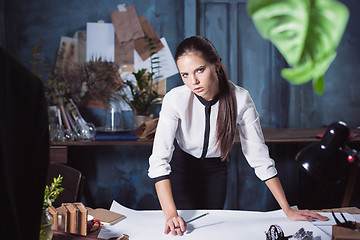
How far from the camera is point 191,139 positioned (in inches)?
68.9

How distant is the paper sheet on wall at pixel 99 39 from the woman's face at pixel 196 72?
144 cm

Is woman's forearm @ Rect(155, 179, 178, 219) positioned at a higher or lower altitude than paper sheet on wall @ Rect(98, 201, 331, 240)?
higher

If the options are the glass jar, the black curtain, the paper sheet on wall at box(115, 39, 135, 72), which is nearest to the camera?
the black curtain

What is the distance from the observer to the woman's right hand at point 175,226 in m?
1.30

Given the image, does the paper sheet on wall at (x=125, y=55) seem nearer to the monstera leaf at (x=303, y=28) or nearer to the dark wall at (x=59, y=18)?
the dark wall at (x=59, y=18)

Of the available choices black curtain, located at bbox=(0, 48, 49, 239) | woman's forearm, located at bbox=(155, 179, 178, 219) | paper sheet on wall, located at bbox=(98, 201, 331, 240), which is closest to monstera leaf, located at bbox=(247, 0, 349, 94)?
black curtain, located at bbox=(0, 48, 49, 239)

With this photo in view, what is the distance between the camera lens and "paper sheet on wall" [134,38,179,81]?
9.41 feet

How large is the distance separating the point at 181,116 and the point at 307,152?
87 centimetres

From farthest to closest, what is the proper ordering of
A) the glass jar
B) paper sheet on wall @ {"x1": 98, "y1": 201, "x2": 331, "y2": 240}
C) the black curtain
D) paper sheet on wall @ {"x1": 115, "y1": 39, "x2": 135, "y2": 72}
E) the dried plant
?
paper sheet on wall @ {"x1": 115, "y1": 39, "x2": 135, "y2": 72}, the dried plant, paper sheet on wall @ {"x1": 98, "y1": 201, "x2": 331, "y2": 240}, the glass jar, the black curtain

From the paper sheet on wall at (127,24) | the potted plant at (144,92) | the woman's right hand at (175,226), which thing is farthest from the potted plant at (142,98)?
the woman's right hand at (175,226)

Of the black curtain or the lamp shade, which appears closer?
the black curtain

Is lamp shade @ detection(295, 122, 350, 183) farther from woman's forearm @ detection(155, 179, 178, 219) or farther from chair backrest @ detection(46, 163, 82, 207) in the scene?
chair backrest @ detection(46, 163, 82, 207)

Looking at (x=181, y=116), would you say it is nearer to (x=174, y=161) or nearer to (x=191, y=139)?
(x=191, y=139)

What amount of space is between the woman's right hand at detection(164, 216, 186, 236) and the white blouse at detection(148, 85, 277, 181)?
0.23 m
